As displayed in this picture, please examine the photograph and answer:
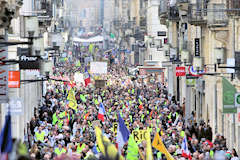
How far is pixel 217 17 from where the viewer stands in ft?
82.1

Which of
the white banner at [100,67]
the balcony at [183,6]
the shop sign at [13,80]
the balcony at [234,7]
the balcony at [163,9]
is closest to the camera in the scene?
the shop sign at [13,80]

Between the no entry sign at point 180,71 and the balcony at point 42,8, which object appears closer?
the balcony at point 42,8

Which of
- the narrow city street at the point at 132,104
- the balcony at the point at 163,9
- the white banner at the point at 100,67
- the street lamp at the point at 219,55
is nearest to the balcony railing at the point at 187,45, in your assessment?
the narrow city street at the point at 132,104

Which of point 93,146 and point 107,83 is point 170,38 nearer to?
point 107,83

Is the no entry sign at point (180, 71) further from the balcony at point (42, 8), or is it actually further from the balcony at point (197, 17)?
the balcony at point (42, 8)

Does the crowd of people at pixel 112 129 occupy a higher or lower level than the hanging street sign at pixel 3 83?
lower

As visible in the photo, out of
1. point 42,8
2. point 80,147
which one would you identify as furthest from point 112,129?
point 42,8

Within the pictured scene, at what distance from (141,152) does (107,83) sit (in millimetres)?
40471

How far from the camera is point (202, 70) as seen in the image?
29.2 meters

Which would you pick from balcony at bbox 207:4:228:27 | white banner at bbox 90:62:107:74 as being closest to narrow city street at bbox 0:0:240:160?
balcony at bbox 207:4:228:27

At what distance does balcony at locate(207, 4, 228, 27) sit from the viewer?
24.8 m

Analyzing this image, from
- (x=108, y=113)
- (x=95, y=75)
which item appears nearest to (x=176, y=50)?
(x=108, y=113)

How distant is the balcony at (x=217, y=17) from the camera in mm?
24797

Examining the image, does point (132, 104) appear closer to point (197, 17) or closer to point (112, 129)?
point (197, 17)
